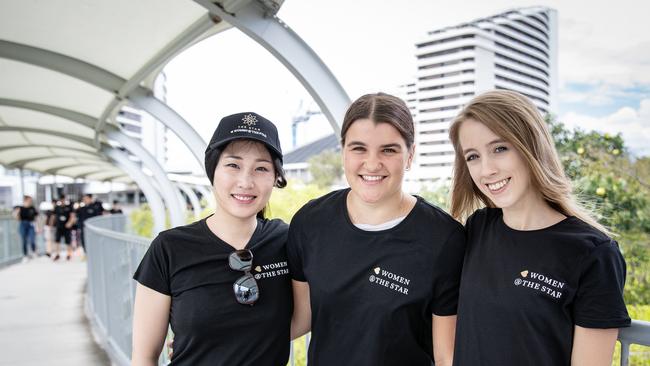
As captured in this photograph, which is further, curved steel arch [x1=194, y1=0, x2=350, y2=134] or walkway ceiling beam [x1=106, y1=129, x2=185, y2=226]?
walkway ceiling beam [x1=106, y1=129, x2=185, y2=226]

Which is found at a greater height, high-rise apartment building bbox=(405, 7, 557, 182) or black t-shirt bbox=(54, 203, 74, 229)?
high-rise apartment building bbox=(405, 7, 557, 182)

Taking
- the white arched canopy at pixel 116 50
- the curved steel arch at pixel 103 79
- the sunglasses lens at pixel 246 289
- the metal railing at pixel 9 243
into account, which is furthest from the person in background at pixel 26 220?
the sunglasses lens at pixel 246 289

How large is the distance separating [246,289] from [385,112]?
83 cm

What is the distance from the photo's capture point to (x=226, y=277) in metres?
1.89

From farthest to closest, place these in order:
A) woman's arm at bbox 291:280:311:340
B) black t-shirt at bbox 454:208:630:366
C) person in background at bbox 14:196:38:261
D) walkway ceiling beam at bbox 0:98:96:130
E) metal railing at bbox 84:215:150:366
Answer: person in background at bbox 14:196:38:261 → walkway ceiling beam at bbox 0:98:96:130 → metal railing at bbox 84:215:150:366 → woman's arm at bbox 291:280:311:340 → black t-shirt at bbox 454:208:630:366

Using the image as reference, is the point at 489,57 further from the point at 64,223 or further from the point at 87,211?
the point at 64,223

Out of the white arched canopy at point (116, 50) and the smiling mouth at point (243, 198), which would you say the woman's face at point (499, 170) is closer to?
the smiling mouth at point (243, 198)

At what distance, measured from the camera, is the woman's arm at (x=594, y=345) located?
1438 mm

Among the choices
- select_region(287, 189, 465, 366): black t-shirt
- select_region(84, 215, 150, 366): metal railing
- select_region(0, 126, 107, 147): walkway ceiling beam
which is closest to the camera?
select_region(287, 189, 465, 366): black t-shirt

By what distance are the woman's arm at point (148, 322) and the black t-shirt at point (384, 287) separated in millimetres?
564

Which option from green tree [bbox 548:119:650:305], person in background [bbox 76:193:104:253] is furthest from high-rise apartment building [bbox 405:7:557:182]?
person in background [bbox 76:193:104:253]

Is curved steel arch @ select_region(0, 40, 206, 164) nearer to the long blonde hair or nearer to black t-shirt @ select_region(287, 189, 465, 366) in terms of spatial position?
black t-shirt @ select_region(287, 189, 465, 366)

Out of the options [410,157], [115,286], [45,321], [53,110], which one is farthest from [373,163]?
[53,110]

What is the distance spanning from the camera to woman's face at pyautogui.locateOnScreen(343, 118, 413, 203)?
1841mm
